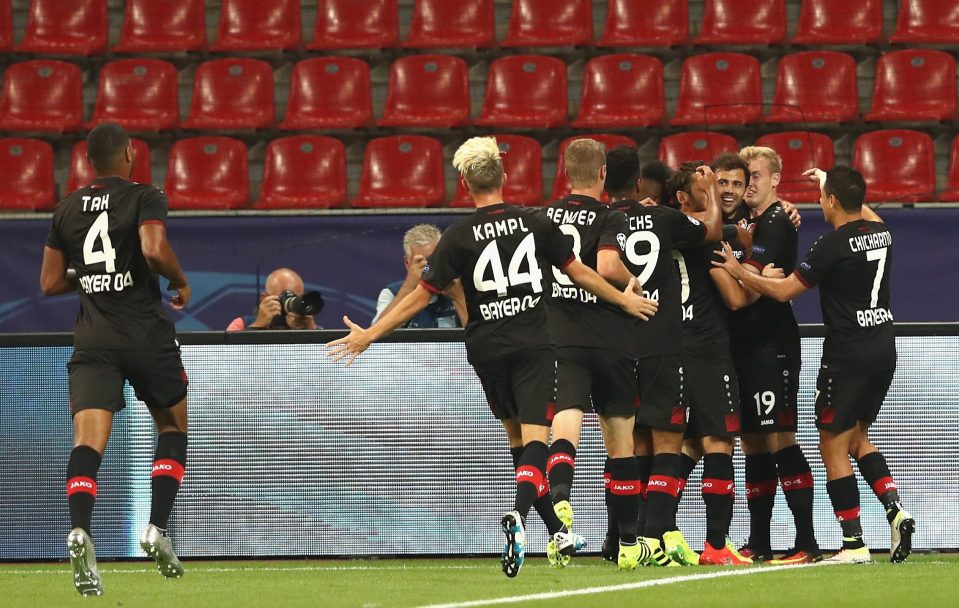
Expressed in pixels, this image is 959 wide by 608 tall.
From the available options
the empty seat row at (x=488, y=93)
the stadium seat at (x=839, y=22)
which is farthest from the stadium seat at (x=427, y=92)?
the stadium seat at (x=839, y=22)

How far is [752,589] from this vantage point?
599cm

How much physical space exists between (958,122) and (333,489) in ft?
25.1

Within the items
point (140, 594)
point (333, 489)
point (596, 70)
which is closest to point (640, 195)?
point (333, 489)

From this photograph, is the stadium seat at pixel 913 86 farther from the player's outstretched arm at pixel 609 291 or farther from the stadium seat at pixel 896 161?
the player's outstretched arm at pixel 609 291

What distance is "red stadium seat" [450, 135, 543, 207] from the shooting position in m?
12.8

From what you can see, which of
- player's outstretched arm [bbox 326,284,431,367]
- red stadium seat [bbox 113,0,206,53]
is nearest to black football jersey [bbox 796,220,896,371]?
player's outstretched arm [bbox 326,284,431,367]

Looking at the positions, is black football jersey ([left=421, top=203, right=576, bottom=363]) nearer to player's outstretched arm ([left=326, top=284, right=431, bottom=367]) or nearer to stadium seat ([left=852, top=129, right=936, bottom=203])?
player's outstretched arm ([left=326, top=284, right=431, bottom=367])

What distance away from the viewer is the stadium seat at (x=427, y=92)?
13547 millimetres

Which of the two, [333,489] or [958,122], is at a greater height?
[958,122]

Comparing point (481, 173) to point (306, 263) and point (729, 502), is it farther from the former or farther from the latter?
point (306, 263)

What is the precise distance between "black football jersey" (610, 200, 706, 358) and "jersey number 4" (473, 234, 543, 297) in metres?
0.82

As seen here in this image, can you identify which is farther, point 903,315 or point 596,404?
point 903,315

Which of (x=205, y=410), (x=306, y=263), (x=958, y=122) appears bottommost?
(x=205, y=410)

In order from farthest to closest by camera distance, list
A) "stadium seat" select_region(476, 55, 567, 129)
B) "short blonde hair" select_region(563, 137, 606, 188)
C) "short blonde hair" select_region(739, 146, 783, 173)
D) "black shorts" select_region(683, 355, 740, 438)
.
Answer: "stadium seat" select_region(476, 55, 567, 129)
"short blonde hair" select_region(739, 146, 783, 173)
"black shorts" select_region(683, 355, 740, 438)
"short blonde hair" select_region(563, 137, 606, 188)
